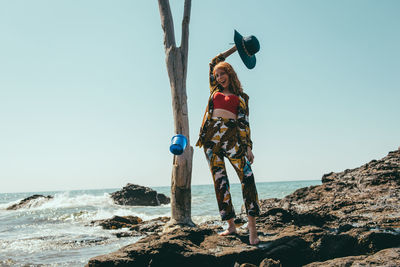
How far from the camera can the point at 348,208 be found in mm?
6816

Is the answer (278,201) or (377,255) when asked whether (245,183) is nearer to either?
(377,255)

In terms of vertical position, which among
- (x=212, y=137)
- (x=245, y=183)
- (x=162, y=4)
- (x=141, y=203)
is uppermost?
(x=162, y=4)

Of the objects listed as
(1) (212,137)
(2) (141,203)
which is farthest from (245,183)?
(2) (141,203)

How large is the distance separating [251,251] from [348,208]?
14.0 ft

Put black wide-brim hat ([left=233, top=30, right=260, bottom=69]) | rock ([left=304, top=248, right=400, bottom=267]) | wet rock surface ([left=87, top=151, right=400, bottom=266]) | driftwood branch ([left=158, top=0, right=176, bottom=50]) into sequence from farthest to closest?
driftwood branch ([left=158, top=0, right=176, bottom=50])
black wide-brim hat ([left=233, top=30, right=260, bottom=69])
wet rock surface ([left=87, top=151, right=400, bottom=266])
rock ([left=304, top=248, right=400, bottom=267])

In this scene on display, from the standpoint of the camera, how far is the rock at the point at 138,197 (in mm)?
21766

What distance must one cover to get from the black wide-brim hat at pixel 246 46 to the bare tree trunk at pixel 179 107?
54.3 inches

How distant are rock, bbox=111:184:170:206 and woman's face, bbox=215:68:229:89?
18.5 meters

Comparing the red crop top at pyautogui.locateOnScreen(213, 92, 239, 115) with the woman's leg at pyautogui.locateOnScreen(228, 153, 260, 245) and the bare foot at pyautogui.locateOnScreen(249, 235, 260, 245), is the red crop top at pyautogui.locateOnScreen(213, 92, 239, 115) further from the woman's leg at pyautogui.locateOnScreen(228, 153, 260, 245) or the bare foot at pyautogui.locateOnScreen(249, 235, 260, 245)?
the bare foot at pyautogui.locateOnScreen(249, 235, 260, 245)

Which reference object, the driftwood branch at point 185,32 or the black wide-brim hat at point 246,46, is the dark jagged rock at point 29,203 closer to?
the driftwood branch at point 185,32

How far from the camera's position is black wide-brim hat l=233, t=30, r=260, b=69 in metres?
4.53

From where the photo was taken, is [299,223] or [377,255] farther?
[299,223]

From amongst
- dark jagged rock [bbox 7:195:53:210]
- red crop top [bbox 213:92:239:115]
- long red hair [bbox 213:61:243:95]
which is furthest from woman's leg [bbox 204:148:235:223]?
A: dark jagged rock [bbox 7:195:53:210]

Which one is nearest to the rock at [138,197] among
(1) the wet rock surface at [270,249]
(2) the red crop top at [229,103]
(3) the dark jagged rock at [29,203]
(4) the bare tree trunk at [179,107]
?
(3) the dark jagged rock at [29,203]
